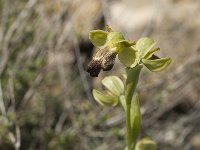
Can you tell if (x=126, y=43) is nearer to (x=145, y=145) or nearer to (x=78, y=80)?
(x=145, y=145)

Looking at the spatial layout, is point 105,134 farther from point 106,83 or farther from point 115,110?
point 106,83

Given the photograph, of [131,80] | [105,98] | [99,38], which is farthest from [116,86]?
[99,38]

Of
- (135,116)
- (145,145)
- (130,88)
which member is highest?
(130,88)

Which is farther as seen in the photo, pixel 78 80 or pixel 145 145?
pixel 78 80

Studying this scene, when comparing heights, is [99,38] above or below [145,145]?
above

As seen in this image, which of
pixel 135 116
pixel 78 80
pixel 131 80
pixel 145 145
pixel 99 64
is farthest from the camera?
pixel 78 80

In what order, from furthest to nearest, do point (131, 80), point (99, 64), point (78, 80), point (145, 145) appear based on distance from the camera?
point (78, 80)
point (145, 145)
point (131, 80)
point (99, 64)

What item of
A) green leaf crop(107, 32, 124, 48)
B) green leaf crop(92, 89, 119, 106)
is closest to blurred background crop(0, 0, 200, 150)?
green leaf crop(92, 89, 119, 106)

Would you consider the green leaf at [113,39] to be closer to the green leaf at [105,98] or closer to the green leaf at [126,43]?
the green leaf at [126,43]
